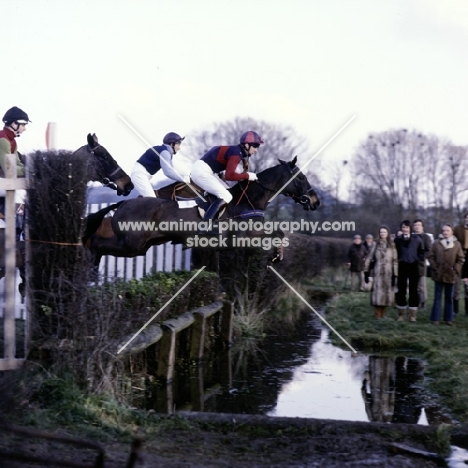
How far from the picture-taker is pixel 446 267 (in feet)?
44.3

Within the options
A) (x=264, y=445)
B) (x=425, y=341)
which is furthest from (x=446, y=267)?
(x=264, y=445)

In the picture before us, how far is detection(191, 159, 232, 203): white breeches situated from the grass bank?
10.0 feet

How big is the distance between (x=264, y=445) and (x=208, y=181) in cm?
423

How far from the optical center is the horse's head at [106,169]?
923 cm

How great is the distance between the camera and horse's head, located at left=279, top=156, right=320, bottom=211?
9906 mm

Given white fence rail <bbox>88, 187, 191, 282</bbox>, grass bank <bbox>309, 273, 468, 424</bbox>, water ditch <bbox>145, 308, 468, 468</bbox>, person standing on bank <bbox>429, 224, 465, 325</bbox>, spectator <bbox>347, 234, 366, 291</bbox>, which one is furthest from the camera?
spectator <bbox>347, 234, 366, 291</bbox>

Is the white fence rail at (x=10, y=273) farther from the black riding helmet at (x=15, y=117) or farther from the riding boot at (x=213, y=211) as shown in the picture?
the riding boot at (x=213, y=211)

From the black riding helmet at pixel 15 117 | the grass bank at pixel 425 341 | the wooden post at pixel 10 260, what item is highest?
the black riding helmet at pixel 15 117

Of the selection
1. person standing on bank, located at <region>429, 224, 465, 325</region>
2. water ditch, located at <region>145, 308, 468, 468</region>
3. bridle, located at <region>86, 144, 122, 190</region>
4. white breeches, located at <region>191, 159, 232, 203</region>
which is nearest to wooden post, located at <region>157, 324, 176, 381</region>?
water ditch, located at <region>145, 308, 468, 468</region>

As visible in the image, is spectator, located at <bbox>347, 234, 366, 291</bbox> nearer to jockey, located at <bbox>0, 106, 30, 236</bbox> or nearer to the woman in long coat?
the woman in long coat

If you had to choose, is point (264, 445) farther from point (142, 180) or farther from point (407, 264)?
point (407, 264)

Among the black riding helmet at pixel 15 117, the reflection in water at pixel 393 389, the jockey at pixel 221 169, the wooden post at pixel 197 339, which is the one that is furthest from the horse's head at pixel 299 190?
the black riding helmet at pixel 15 117

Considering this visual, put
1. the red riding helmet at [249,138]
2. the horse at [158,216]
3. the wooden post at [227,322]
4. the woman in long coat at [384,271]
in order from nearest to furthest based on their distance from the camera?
Answer: the red riding helmet at [249,138]
the horse at [158,216]
the wooden post at [227,322]
the woman in long coat at [384,271]

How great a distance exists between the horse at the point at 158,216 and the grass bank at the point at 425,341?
2410 millimetres
